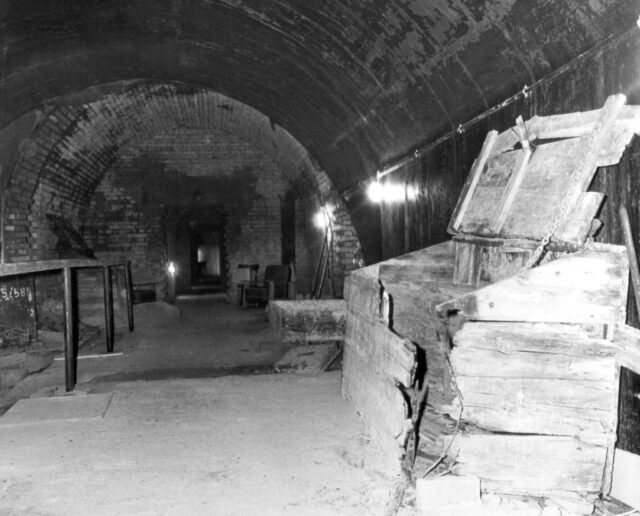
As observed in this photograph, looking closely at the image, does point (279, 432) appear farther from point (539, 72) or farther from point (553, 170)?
point (539, 72)

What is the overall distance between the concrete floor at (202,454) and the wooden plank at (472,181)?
4.85ft

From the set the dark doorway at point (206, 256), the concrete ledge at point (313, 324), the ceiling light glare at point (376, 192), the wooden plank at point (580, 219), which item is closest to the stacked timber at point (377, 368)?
the wooden plank at point (580, 219)

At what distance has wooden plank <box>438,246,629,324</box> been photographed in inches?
91.7

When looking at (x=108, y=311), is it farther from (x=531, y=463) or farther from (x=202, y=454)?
(x=531, y=463)

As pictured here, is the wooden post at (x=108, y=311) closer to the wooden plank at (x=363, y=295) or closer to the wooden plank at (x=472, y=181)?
the wooden plank at (x=363, y=295)

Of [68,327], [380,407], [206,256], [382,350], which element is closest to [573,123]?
[382,350]

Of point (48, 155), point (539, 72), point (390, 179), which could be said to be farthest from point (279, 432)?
point (48, 155)

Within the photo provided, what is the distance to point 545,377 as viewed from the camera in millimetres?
2402

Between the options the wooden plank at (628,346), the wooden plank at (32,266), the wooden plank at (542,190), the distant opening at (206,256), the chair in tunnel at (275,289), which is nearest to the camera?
the wooden plank at (628,346)

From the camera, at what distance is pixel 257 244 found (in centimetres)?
1354

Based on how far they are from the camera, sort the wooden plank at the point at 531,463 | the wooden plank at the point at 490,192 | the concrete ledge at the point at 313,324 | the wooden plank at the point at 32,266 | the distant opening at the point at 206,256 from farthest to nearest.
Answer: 1. the distant opening at the point at 206,256
2. the concrete ledge at the point at 313,324
3. the wooden plank at the point at 32,266
4. the wooden plank at the point at 490,192
5. the wooden plank at the point at 531,463

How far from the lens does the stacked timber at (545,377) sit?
7.69 feet

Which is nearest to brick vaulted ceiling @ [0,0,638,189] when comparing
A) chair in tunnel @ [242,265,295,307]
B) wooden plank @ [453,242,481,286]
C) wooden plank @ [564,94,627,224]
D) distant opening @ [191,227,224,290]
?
wooden plank @ [564,94,627,224]

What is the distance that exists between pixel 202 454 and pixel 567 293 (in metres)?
2.16
